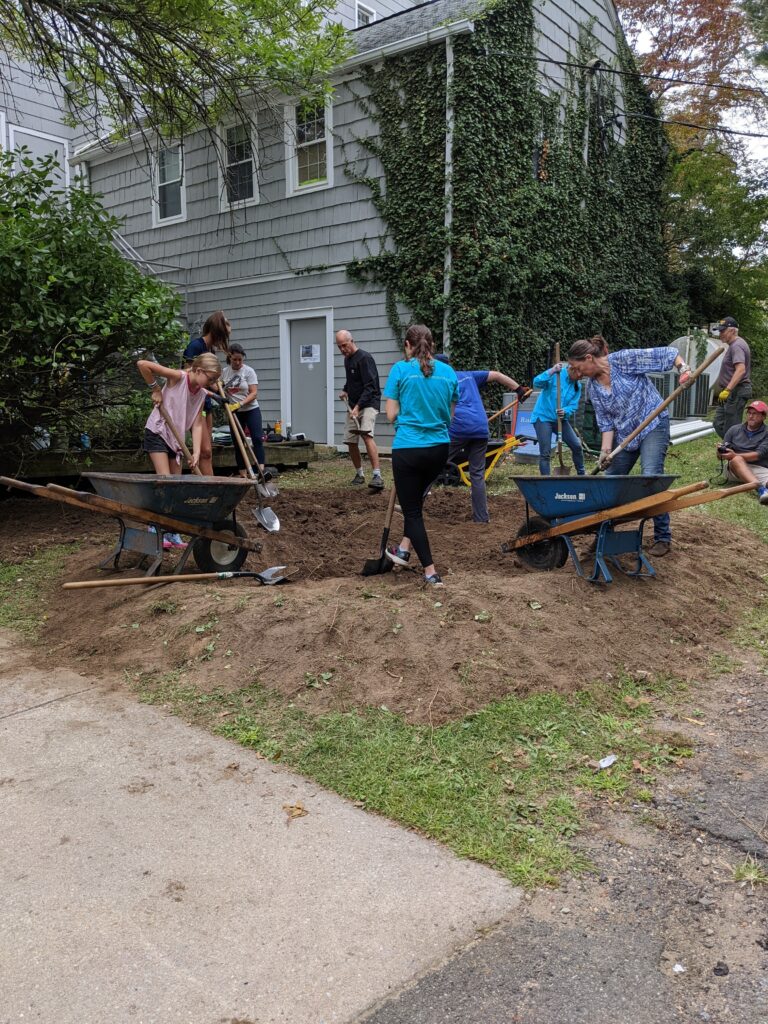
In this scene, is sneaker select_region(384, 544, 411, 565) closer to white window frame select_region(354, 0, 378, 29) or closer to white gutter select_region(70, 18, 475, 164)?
white gutter select_region(70, 18, 475, 164)

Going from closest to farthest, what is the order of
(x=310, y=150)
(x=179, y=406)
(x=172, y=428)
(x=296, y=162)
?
(x=172, y=428)
(x=179, y=406)
(x=310, y=150)
(x=296, y=162)

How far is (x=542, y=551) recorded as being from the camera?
6.00 m

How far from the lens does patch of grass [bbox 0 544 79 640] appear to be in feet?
18.2

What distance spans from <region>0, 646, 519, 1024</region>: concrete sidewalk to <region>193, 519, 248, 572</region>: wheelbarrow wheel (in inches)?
88.5

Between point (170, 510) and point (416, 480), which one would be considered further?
point (416, 480)

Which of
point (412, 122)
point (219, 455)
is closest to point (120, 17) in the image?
point (219, 455)

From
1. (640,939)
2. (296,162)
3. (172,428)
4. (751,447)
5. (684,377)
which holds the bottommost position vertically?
(640,939)

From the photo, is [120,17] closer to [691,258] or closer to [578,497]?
[578,497]

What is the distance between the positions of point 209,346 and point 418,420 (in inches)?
105

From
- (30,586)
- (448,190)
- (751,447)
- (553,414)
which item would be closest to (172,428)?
(30,586)

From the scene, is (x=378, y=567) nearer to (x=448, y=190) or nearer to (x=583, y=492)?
(x=583, y=492)

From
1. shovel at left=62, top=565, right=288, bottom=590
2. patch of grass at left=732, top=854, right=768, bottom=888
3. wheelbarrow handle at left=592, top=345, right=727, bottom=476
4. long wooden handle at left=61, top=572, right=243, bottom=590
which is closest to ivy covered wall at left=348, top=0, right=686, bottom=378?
wheelbarrow handle at left=592, top=345, right=727, bottom=476

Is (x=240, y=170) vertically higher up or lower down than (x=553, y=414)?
higher up

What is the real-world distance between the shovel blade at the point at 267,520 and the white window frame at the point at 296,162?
8416 millimetres
